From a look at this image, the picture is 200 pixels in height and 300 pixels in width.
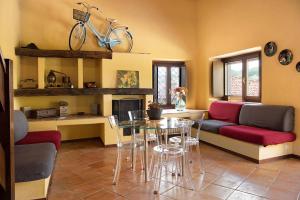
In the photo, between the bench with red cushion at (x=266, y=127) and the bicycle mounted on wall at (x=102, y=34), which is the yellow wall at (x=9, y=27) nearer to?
the bicycle mounted on wall at (x=102, y=34)

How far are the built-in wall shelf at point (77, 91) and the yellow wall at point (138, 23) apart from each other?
3.50 ft

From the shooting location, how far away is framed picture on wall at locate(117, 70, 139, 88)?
5074 millimetres

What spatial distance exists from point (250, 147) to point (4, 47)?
13.8 feet

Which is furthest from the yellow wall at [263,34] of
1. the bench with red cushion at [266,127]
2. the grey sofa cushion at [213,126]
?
the grey sofa cushion at [213,126]

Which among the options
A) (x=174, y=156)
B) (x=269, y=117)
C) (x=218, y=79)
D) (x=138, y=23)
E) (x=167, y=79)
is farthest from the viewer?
(x=167, y=79)

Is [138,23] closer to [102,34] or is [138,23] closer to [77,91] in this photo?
[102,34]

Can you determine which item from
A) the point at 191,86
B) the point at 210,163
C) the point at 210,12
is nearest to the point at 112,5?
the point at 210,12

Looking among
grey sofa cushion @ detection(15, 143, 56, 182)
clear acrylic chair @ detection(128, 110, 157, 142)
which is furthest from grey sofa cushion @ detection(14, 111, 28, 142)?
clear acrylic chair @ detection(128, 110, 157, 142)

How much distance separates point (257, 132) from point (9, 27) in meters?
4.45

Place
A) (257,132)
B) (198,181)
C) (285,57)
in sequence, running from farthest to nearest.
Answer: (285,57), (257,132), (198,181)

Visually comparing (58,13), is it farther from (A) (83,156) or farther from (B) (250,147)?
(B) (250,147)

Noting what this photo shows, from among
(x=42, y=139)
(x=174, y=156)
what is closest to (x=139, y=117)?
(x=174, y=156)

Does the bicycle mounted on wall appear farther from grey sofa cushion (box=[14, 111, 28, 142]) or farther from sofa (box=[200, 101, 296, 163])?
sofa (box=[200, 101, 296, 163])

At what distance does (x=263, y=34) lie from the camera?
4.40 metres
